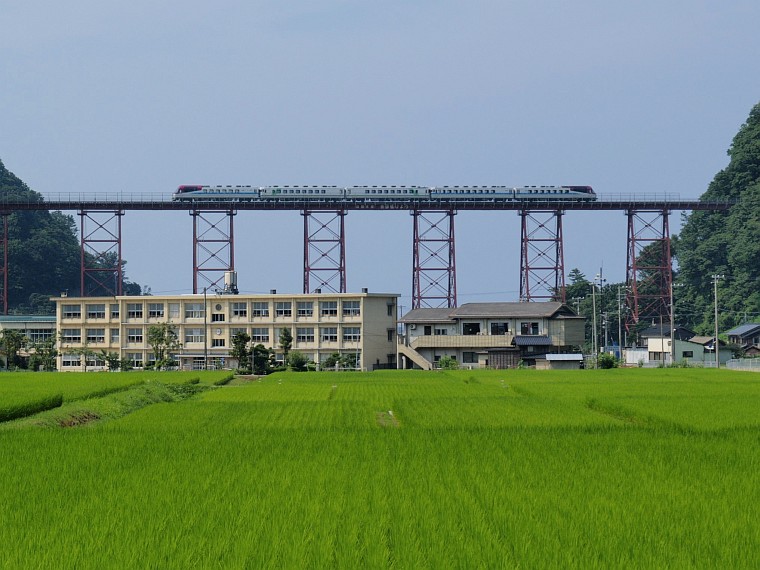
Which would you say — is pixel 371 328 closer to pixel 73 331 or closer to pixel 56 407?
pixel 73 331

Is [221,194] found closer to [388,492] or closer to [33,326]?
[33,326]

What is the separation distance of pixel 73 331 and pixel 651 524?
201ft

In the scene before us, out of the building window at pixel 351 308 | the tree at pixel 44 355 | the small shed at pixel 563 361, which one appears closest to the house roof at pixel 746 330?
the small shed at pixel 563 361

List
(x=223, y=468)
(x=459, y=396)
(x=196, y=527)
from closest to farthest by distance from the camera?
(x=196, y=527) < (x=223, y=468) < (x=459, y=396)

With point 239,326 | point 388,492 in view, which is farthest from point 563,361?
point 388,492

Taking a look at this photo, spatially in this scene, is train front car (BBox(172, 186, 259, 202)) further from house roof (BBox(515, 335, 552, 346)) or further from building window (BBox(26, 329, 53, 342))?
house roof (BBox(515, 335, 552, 346))

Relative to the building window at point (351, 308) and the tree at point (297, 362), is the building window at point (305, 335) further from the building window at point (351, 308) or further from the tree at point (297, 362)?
the tree at point (297, 362)

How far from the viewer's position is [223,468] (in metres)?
12.2

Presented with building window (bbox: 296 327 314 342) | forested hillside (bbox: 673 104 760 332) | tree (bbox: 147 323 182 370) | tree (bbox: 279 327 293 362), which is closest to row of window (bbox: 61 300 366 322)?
building window (bbox: 296 327 314 342)

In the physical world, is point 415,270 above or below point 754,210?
below

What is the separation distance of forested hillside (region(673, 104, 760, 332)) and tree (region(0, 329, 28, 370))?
1969 inches

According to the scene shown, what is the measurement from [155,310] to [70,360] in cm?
641

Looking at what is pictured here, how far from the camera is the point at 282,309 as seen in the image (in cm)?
6350

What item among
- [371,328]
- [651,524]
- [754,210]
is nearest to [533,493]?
[651,524]
